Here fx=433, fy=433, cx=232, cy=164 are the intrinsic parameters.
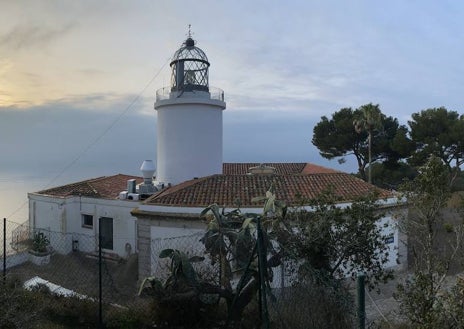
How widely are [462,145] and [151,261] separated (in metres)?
23.4

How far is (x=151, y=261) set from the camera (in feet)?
48.1

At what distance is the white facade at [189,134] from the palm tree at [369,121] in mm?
15592

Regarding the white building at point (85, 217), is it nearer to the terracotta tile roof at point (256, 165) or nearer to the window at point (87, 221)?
the window at point (87, 221)

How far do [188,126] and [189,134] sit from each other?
0.39m

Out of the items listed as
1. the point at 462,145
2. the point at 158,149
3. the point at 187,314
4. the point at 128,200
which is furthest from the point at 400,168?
the point at 187,314

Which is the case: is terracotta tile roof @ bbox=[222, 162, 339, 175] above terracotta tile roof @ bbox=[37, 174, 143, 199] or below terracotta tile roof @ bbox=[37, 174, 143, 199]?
above

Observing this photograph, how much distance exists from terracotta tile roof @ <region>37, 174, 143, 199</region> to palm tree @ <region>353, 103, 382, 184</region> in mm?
17804

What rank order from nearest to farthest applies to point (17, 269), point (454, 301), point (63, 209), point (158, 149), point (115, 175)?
1. point (454, 301)
2. point (17, 269)
3. point (63, 209)
4. point (158, 149)
5. point (115, 175)

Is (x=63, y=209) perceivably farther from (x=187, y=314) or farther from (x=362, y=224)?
(x=362, y=224)

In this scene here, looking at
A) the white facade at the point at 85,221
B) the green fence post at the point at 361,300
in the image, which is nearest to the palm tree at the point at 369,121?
the white facade at the point at 85,221

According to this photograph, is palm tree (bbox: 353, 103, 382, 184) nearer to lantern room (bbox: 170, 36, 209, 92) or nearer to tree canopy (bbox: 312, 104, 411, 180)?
tree canopy (bbox: 312, 104, 411, 180)

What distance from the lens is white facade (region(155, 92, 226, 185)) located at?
2073 cm

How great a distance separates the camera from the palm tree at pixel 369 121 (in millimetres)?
32656

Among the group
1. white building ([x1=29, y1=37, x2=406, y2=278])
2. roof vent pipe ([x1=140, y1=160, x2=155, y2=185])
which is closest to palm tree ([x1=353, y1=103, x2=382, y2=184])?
white building ([x1=29, y1=37, x2=406, y2=278])
